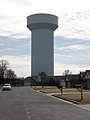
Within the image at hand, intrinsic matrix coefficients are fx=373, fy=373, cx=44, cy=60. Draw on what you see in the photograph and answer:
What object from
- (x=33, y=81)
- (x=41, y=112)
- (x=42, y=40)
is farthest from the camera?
(x=33, y=81)

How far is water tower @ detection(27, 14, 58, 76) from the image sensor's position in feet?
523

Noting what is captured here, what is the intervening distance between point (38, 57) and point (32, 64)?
583cm

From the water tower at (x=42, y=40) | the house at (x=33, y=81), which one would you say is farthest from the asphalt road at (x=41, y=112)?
the house at (x=33, y=81)

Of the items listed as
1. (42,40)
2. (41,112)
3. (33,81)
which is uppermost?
(42,40)

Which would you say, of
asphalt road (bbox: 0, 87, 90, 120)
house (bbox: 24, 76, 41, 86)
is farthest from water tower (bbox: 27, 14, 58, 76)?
asphalt road (bbox: 0, 87, 90, 120)

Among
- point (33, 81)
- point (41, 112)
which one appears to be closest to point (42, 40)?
point (33, 81)

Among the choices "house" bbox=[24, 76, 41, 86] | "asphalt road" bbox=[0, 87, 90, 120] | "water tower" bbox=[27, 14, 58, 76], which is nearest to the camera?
"asphalt road" bbox=[0, 87, 90, 120]

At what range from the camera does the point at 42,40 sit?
16125 centimetres

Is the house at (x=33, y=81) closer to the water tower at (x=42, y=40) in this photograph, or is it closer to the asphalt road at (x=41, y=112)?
the water tower at (x=42, y=40)

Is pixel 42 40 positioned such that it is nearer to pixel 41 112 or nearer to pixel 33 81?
pixel 33 81

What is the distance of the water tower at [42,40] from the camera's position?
159500 millimetres

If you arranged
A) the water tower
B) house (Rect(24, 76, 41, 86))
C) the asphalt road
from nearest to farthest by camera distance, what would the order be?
the asphalt road < the water tower < house (Rect(24, 76, 41, 86))

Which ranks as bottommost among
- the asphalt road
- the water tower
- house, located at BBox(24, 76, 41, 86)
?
the asphalt road

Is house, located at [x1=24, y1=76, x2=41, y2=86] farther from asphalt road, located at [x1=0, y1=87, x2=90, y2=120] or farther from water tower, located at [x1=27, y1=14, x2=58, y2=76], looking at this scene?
asphalt road, located at [x1=0, y1=87, x2=90, y2=120]
